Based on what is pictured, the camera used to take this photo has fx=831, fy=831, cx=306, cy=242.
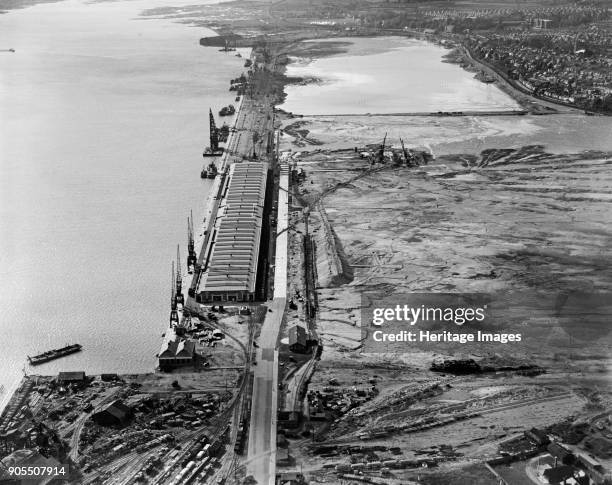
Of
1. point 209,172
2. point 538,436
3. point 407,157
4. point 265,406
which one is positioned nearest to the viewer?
point 538,436

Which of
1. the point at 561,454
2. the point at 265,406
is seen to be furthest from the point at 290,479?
the point at 561,454

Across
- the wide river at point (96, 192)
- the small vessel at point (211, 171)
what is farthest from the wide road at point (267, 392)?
the small vessel at point (211, 171)

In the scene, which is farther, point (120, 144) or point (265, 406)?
point (120, 144)

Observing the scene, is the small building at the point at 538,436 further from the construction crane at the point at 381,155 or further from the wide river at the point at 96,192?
the construction crane at the point at 381,155

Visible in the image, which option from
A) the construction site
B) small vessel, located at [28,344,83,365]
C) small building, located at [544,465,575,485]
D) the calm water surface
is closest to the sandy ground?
the construction site

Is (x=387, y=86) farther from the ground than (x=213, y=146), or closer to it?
farther from the ground

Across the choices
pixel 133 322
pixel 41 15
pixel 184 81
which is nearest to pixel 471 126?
pixel 184 81

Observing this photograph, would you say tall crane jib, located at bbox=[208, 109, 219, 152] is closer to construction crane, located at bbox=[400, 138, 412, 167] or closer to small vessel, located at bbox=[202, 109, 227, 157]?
small vessel, located at bbox=[202, 109, 227, 157]

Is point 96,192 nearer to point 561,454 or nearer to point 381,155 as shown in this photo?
point 381,155

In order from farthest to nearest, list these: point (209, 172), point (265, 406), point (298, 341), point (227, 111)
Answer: point (227, 111) < point (209, 172) < point (298, 341) < point (265, 406)
